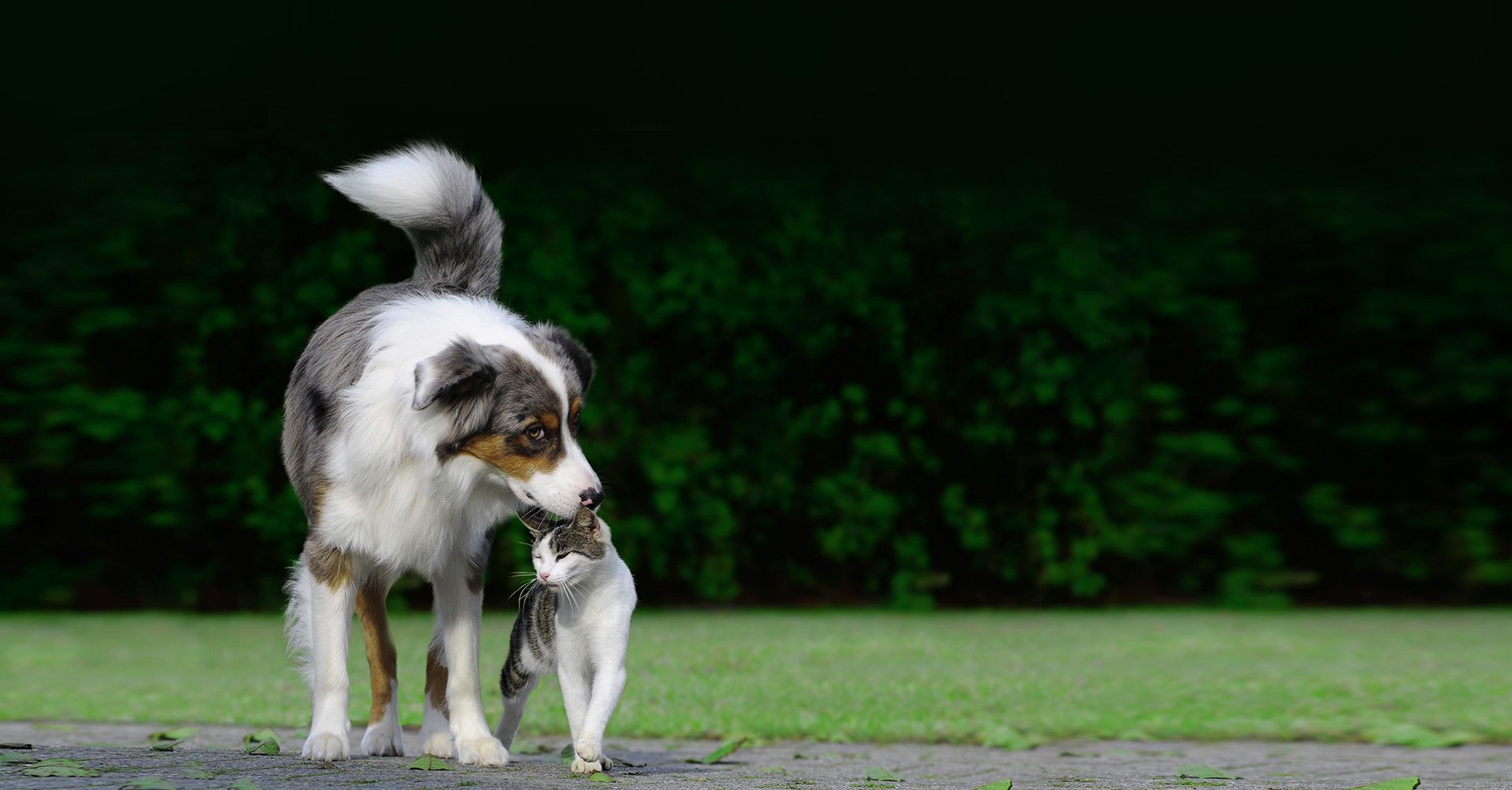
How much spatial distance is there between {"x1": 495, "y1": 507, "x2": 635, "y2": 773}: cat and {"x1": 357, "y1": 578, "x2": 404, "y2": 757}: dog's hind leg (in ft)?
1.52

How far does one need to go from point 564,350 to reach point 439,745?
142 centimetres

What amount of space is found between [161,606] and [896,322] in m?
5.36

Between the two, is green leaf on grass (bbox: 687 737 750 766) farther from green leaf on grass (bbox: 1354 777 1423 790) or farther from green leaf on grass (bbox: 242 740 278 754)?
green leaf on grass (bbox: 1354 777 1423 790)

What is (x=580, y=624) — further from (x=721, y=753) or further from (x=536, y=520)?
(x=721, y=753)

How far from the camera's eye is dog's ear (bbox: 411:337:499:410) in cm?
404

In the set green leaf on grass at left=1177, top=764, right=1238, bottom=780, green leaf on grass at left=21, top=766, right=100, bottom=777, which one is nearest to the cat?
green leaf on grass at left=21, top=766, right=100, bottom=777

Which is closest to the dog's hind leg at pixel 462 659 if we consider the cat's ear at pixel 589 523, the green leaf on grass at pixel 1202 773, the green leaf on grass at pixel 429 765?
the green leaf on grass at pixel 429 765

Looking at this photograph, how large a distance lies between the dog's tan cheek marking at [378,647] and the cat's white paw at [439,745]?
0.61ft

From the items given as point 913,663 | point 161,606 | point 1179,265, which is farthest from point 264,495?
point 1179,265

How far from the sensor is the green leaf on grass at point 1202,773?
174 inches

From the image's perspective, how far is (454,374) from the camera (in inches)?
159

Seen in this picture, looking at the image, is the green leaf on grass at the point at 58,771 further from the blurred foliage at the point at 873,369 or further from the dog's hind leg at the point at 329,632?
the blurred foliage at the point at 873,369

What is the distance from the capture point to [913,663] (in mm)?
7703

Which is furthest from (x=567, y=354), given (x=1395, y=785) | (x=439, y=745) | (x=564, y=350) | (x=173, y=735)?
(x=1395, y=785)
